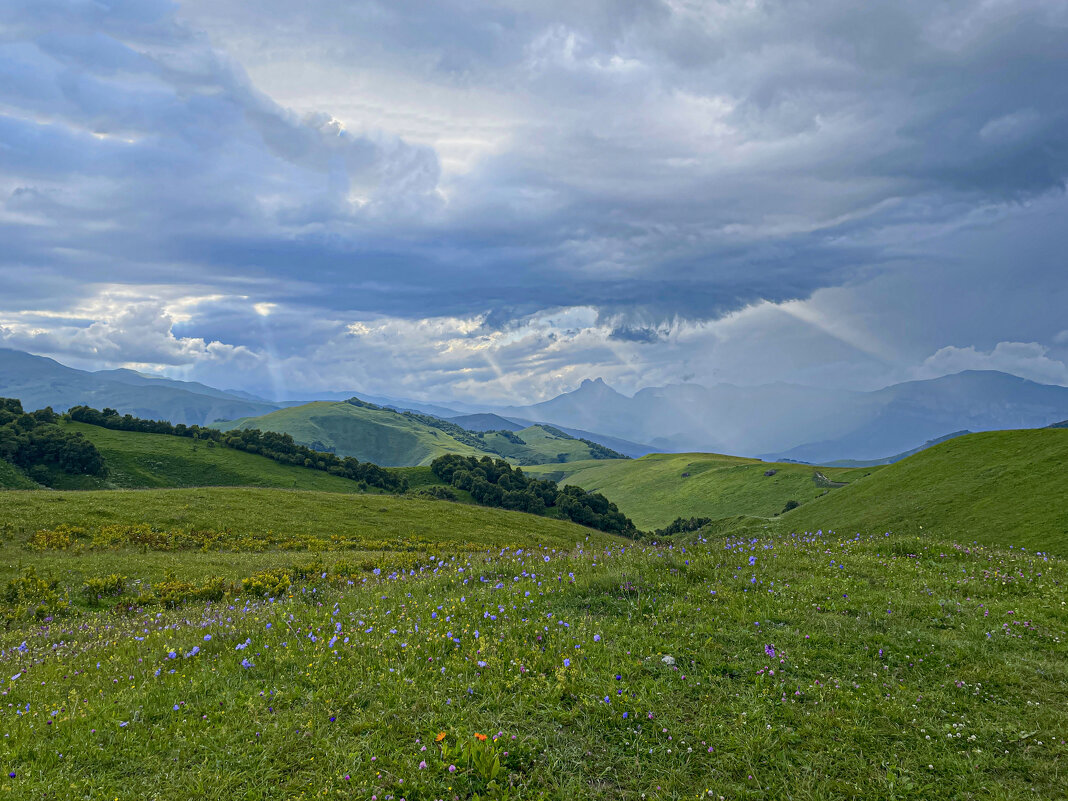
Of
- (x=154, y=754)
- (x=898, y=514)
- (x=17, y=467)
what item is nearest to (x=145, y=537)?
(x=154, y=754)

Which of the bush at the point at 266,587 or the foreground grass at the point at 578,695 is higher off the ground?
the foreground grass at the point at 578,695

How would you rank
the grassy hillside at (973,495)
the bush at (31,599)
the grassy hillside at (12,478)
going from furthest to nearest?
the grassy hillside at (12,478), the grassy hillside at (973,495), the bush at (31,599)

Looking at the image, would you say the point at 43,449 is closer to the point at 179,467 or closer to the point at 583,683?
the point at 179,467

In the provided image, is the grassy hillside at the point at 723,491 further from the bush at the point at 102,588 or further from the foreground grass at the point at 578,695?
the bush at the point at 102,588

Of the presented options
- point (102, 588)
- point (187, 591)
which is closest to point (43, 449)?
point (102, 588)

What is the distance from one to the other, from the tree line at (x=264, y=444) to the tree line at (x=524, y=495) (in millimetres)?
16605

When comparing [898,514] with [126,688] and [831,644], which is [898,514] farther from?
[126,688]

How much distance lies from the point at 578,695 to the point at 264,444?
416 feet

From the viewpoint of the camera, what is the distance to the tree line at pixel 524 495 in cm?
12050

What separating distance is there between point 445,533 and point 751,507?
105987 millimetres

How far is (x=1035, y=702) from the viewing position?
271 inches

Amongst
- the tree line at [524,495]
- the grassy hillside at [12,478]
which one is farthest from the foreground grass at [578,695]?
the tree line at [524,495]

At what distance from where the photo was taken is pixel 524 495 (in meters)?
121

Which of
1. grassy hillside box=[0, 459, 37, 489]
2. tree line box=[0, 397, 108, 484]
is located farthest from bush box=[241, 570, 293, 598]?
tree line box=[0, 397, 108, 484]
